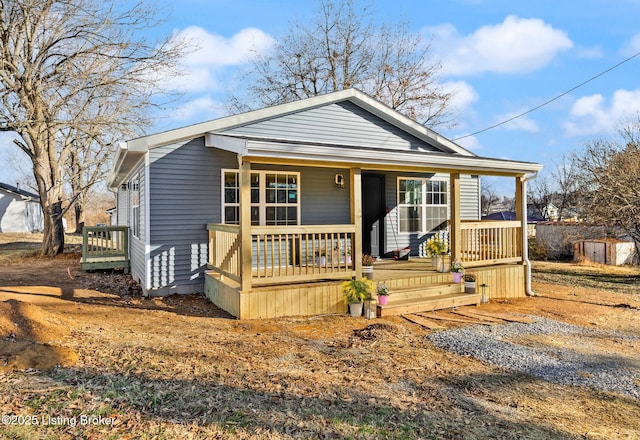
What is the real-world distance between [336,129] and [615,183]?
9407mm

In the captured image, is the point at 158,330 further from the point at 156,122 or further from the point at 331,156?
the point at 156,122

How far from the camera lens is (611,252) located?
16.4m

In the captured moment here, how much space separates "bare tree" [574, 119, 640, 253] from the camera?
12.6 metres

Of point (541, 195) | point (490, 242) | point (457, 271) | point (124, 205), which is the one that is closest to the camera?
point (457, 271)

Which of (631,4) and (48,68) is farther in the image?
(48,68)

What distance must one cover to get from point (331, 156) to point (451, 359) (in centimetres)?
368

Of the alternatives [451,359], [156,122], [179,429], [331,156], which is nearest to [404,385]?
[451,359]

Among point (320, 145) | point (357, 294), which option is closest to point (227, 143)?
point (320, 145)

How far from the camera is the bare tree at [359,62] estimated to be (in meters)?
22.5

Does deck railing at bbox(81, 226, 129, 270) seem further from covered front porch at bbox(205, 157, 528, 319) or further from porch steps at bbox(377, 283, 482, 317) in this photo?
porch steps at bbox(377, 283, 482, 317)

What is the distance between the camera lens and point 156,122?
56.5 ft

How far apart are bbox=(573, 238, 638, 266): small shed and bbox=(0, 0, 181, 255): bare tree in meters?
18.5

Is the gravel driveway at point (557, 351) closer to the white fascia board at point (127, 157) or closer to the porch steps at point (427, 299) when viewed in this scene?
the porch steps at point (427, 299)

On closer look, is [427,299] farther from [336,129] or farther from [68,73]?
[68,73]
